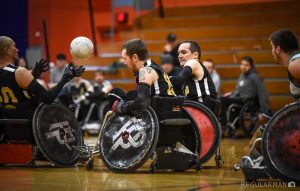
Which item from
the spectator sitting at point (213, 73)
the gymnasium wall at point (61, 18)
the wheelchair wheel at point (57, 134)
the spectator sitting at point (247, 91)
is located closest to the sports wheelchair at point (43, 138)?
the wheelchair wheel at point (57, 134)

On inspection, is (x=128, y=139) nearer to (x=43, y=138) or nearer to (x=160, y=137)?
(x=160, y=137)

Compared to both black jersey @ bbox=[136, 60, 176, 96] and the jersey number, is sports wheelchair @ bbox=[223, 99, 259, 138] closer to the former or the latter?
black jersey @ bbox=[136, 60, 176, 96]

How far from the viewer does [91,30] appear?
14000mm

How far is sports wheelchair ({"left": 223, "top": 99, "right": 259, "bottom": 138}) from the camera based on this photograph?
10320 millimetres

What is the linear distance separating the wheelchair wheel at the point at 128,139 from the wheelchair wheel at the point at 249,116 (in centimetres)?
505

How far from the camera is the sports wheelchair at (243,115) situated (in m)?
10.3

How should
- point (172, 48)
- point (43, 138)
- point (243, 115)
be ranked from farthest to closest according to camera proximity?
point (172, 48), point (243, 115), point (43, 138)

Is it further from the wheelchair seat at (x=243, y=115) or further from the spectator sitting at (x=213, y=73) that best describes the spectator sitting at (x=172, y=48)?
the wheelchair seat at (x=243, y=115)

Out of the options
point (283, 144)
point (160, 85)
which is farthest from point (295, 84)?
point (160, 85)

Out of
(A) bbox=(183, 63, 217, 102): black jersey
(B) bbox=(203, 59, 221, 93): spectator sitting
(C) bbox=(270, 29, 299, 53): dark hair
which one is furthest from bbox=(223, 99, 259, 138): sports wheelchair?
(C) bbox=(270, 29, 299, 53): dark hair

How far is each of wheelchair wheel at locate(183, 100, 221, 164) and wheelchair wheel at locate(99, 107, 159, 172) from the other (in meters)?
0.62

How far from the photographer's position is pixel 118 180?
495cm

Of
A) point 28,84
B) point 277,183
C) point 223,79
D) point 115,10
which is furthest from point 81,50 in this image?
point 115,10

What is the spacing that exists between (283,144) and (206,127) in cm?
142
